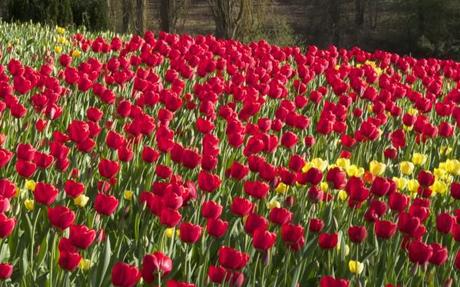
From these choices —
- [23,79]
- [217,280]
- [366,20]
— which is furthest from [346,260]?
[366,20]

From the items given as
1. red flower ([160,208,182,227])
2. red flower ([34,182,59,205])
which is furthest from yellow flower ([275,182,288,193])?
red flower ([34,182,59,205])

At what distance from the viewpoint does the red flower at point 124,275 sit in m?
1.93

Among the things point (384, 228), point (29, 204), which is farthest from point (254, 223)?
point (29, 204)

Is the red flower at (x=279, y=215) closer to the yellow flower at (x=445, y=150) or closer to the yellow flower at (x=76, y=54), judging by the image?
the yellow flower at (x=445, y=150)

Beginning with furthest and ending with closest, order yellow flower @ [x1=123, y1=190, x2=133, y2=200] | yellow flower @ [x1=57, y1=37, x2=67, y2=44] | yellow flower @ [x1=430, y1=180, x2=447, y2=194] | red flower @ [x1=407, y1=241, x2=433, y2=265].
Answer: yellow flower @ [x1=57, y1=37, x2=67, y2=44] → yellow flower @ [x1=430, y1=180, x2=447, y2=194] → yellow flower @ [x1=123, y1=190, x2=133, y2=200] → red flower @ [x1=407, y1=241, x2=433, y2=265]

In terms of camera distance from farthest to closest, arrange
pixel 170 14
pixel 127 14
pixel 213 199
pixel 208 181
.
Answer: pixel 127 14 → pixel 170 14 → pixel 213 199 → pixel 208 181

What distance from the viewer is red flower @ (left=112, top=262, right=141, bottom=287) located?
1926 millimetres

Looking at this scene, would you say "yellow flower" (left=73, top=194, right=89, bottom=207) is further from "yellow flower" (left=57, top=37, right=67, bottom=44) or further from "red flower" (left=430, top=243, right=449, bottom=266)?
"yellow flower" (left=57, top=37, right=67, bottom=44)

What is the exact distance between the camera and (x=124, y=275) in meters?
1.93

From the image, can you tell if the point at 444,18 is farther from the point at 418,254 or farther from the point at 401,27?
the point at 418,254

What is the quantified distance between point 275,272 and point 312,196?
448 mm

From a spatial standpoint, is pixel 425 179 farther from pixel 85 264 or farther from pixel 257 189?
pixel 85 264

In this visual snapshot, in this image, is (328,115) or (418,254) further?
(328,115)

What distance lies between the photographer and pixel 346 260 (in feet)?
8.82
